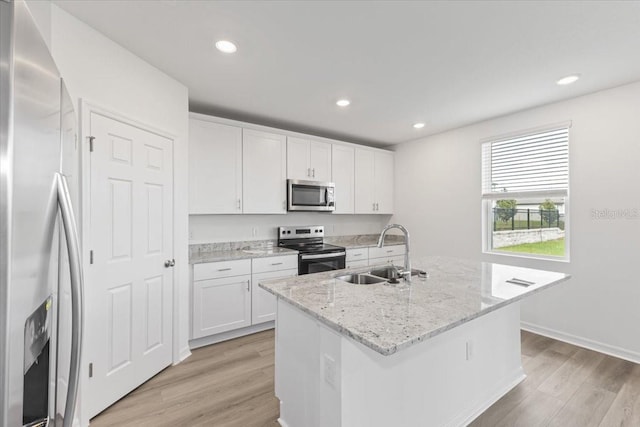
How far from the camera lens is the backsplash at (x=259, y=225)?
349cm

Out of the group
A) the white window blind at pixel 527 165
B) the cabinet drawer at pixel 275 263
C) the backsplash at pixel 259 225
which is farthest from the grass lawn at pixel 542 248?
the cabinet drawer at pixel 275 263

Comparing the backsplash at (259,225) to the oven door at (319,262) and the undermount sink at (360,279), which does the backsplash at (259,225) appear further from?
the undermount sink at (360,279)

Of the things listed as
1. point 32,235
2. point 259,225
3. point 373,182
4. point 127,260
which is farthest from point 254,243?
point 32,235

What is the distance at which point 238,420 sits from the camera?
1.91m

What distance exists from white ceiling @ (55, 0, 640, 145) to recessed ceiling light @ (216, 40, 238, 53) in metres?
0.05

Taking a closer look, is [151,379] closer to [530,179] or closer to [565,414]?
[565,414]

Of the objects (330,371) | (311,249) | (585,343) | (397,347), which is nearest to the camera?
(397,347)

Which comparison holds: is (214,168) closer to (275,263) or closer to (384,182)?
(275,263)

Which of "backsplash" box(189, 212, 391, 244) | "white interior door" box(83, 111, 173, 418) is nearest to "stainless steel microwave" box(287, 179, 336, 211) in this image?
"backsplash" box(189, 212, 391, 244)

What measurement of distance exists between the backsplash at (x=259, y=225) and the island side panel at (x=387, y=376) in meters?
2.05

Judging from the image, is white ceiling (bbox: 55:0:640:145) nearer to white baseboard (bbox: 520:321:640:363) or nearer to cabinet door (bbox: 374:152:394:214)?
cabinet door (bbox: 374:152:394:214)

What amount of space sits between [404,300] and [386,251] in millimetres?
3066

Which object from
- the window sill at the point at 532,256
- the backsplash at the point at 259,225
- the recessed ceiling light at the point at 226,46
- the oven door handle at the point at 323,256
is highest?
the recessed ceiling light at the point at 226,46

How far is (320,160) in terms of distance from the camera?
163 inches
